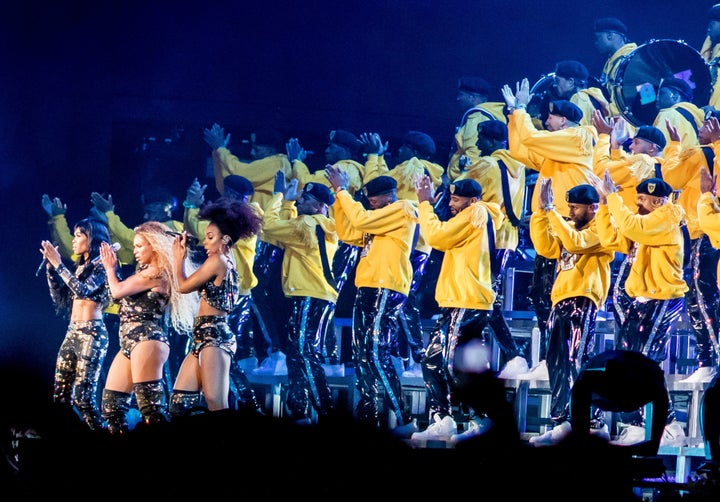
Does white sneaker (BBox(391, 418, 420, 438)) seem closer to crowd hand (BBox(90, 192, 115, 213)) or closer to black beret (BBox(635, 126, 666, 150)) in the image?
black beret (BBox(635, 126, 666, 150))

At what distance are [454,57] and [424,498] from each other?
20.1ft

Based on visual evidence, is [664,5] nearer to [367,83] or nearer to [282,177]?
[367,83]

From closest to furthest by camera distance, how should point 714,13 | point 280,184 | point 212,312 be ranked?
point 212,312 < point 714,13 < point 280,184

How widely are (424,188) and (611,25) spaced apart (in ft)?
6.75

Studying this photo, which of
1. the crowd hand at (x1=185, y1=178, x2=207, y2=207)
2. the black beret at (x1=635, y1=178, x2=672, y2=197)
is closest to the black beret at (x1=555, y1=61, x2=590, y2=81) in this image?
the black beret at (x1=635, y1=178, x2=672, y2=197)

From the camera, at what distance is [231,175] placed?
27.5ft

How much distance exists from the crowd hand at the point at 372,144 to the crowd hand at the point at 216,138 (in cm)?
115

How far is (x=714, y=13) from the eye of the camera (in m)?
7.83

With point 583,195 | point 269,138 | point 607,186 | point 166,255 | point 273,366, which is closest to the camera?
point 166,255

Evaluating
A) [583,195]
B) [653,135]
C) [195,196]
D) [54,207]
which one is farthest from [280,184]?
[653,135]

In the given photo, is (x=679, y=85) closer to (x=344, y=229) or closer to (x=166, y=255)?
(x=344, y=229)

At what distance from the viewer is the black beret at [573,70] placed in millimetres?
7773

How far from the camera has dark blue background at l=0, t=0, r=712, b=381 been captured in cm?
827

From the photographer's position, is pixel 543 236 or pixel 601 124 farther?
pixel 601 124
